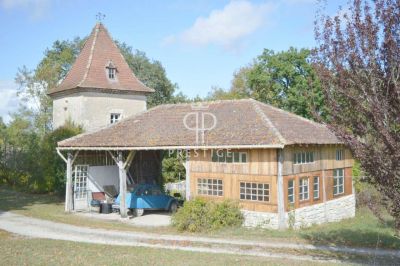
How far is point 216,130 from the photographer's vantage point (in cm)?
→ 1955

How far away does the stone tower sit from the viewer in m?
28.5

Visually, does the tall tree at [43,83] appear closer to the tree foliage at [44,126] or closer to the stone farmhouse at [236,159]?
the tree foliage at [44,126]

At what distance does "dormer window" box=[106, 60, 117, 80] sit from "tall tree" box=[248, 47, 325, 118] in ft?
53.4

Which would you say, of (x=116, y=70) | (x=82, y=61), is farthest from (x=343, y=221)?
(x=82, y=61)

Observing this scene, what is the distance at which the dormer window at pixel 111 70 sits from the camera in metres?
30.1

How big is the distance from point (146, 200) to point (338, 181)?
9.66 meters

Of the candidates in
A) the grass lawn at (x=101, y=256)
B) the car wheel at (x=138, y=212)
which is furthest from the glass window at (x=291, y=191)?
the car wheel at (x=138, y=212)

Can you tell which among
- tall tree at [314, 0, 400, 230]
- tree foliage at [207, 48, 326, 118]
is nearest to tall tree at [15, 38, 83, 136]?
tree foliage at [207, 48, 326, 118]

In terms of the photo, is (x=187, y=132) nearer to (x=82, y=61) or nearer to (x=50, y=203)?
(x=50, y=203)

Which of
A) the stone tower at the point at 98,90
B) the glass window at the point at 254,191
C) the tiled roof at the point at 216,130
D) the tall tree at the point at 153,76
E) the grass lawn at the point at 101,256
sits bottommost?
the grass lawn at the point at 101,256

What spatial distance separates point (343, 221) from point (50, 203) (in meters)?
16.2

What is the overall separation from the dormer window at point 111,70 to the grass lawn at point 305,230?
971 cm

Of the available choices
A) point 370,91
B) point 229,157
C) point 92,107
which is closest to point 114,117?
point 92,107

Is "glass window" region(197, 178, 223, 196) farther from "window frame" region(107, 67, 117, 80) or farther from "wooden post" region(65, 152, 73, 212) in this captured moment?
"window frame" region(107, 67, 117, 80)
